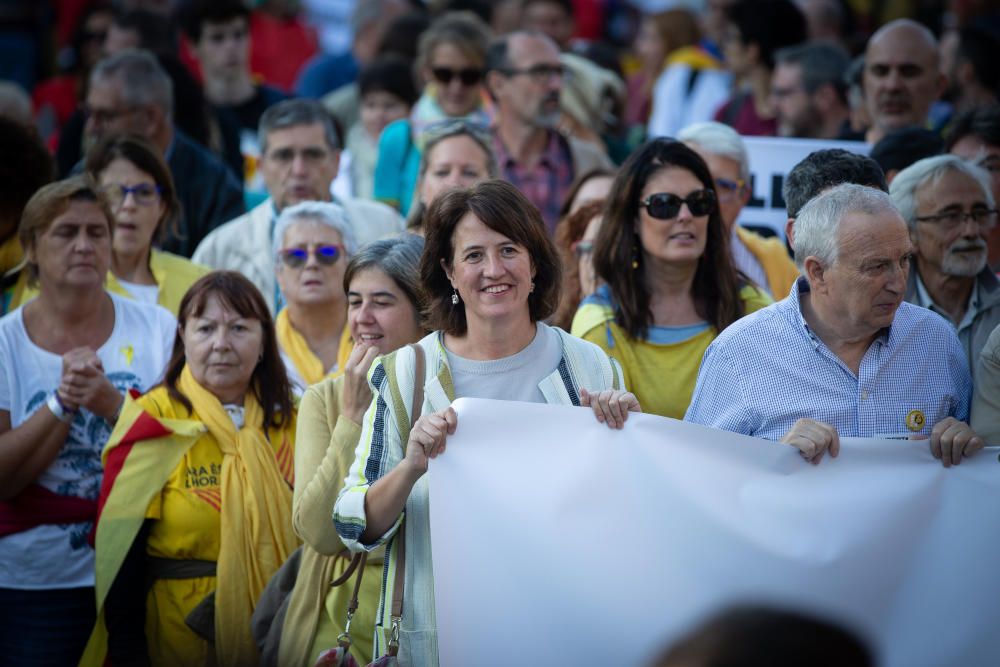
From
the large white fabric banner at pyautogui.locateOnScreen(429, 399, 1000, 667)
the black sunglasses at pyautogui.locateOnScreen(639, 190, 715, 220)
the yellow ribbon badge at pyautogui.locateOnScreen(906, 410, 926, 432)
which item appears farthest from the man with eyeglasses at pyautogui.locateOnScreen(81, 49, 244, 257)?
the yellow ribbon badge at pyautogui.locateOnScreen(906, 410, 926, 432)

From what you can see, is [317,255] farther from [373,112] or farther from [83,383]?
[373,112]

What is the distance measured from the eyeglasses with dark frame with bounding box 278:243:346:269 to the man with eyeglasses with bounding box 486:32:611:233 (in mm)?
2115

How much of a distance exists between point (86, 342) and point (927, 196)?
368cm

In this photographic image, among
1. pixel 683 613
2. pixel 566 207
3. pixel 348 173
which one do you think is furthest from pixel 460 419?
pixel 348 173

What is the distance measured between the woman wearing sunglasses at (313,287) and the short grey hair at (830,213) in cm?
237

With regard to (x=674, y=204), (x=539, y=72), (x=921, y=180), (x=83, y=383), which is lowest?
(x=83, y=383)

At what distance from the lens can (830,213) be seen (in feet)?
14.8

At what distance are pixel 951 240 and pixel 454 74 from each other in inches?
161

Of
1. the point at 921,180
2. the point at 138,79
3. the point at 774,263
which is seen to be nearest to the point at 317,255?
the point at 774,263

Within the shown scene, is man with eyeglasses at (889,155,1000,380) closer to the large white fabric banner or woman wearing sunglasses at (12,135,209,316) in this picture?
the large white fabric banner

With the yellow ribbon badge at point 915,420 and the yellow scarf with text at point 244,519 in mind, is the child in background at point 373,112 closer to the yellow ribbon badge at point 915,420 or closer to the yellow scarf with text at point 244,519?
the yellow scarf with text at point 244,519

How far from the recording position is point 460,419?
13.7 feet

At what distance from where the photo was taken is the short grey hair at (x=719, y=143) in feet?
21.6

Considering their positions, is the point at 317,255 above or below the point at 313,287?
above
